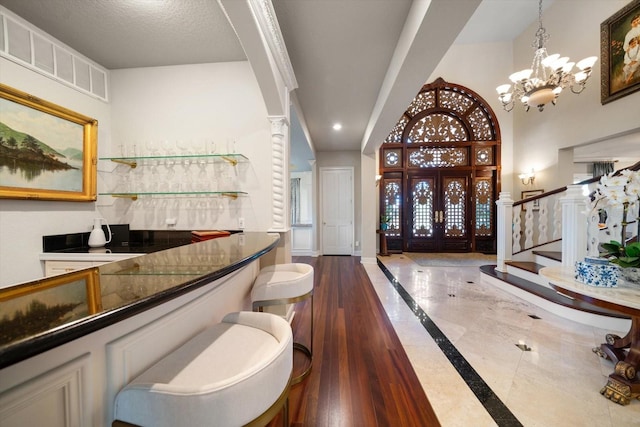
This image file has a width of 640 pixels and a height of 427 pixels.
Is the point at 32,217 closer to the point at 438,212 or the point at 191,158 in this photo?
the point at 191,158

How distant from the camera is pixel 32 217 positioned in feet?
6.15

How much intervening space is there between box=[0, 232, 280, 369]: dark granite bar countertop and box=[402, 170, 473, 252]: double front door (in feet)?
21.3

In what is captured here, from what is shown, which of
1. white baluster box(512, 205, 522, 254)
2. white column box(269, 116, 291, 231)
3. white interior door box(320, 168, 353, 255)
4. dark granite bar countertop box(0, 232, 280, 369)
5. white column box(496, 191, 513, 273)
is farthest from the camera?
→ white interior door box(320, 168, 353, 255)

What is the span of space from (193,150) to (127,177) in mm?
739

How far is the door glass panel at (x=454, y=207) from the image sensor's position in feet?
21.6

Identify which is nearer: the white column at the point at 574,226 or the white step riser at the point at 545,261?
the white column at the point at 574,226

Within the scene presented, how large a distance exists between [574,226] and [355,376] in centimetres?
285

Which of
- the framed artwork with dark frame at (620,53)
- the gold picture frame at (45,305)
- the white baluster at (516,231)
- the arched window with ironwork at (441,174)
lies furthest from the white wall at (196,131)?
the framed artwork with dark frame at (620,53)

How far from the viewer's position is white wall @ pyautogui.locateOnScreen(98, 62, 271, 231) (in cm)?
231

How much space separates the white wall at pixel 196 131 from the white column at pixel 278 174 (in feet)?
0.28

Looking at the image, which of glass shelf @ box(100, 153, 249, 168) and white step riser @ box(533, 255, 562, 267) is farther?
white step riser @ box(533, 255, 562, 267)

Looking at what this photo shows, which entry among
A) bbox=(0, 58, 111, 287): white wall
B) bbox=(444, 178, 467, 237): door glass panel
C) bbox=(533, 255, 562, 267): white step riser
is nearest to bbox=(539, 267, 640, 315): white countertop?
bbox=(533, 255, 562, 267): white step riser

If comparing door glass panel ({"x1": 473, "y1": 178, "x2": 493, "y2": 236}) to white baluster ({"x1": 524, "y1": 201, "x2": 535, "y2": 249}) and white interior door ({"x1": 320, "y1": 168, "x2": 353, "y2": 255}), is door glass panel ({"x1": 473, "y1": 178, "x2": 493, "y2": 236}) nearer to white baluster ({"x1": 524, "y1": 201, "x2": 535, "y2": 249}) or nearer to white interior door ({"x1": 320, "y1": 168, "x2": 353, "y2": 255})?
white baluster ({"x1": 524, "y1": 201, "x2": 535, "y2": 249})

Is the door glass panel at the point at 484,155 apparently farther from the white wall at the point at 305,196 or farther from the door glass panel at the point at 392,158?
the white wall at the point at 305,196
